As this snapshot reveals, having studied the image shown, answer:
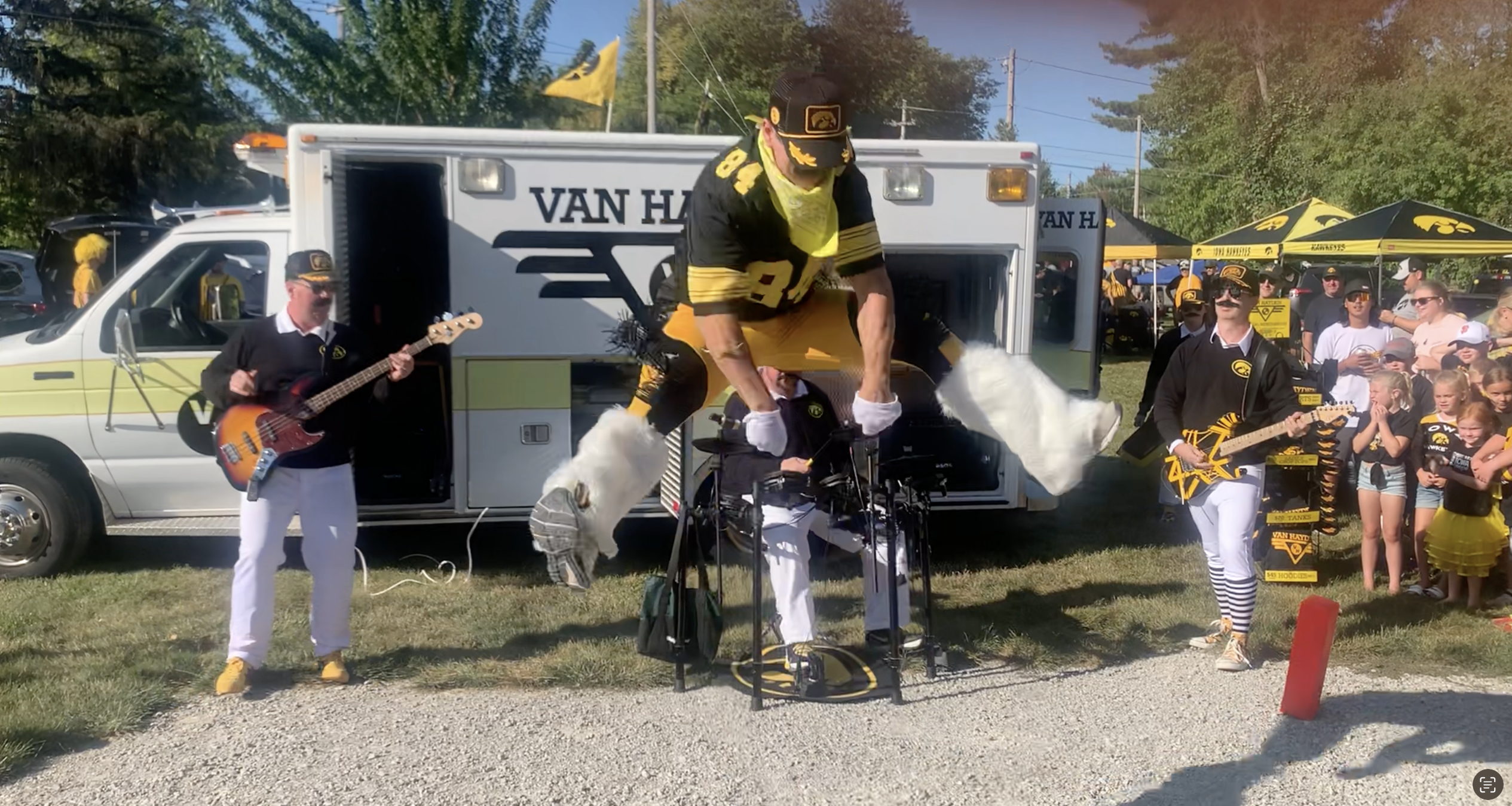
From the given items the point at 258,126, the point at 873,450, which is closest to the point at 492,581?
the point at 873,450

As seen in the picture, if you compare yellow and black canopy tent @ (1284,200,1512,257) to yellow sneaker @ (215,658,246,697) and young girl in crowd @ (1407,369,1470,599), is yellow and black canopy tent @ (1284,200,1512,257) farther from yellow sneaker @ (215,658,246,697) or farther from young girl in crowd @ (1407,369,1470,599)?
yellow sneaker @ (215,658,246,697)

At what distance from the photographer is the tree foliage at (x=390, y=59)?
14.4m

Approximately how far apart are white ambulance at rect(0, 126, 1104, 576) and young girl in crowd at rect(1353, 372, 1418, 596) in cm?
197

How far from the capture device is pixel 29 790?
146 inches

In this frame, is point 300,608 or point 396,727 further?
point 300,608

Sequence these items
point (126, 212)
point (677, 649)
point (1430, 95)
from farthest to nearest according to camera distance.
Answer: point (126, 212) < point (1430, 95) < point (677, 649)

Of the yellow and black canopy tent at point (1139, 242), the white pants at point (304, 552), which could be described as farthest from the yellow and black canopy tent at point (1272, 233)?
the white pants at point (304, 552)

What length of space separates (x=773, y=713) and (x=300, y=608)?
2808 mm

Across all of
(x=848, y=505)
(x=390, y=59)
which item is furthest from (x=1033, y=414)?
(x=390, y=59)

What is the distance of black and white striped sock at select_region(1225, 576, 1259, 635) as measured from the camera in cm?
503

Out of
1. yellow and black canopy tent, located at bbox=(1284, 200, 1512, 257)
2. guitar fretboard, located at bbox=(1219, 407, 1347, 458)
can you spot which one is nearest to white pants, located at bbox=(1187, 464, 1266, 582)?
guitar fretboard, located at bbox=(1219, 407, 1347, 458)

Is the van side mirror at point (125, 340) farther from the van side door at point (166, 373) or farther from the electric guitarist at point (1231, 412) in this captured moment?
the electric guitarist at point (1231, 412)

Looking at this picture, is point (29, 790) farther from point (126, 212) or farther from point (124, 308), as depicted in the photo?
point (126, 212)

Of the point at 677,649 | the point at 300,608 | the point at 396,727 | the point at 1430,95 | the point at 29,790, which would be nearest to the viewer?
the point at 29,790
